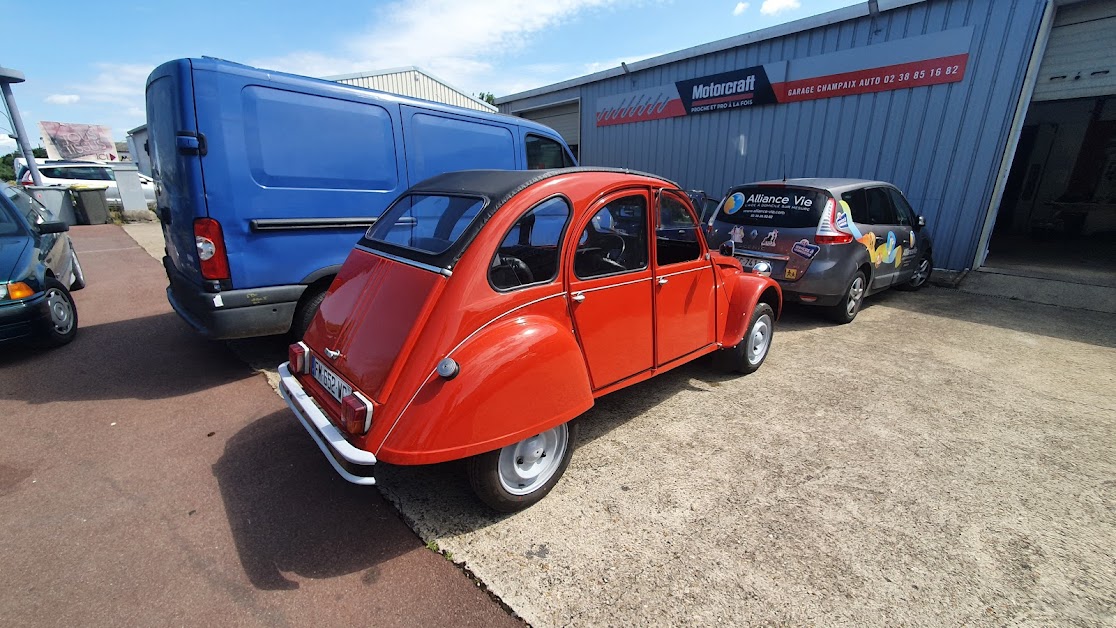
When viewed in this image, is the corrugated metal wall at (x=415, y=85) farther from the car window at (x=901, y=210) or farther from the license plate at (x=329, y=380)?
the license plate at (x=329, y=380)

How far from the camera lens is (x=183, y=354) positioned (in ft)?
14.5

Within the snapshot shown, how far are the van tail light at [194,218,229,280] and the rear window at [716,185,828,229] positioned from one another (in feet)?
17.3

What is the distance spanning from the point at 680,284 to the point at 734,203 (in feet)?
10.6

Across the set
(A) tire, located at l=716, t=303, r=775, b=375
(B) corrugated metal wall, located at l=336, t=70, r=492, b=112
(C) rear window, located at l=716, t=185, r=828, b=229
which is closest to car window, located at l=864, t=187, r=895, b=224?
(C) rear window, located at l=716, t=185, r=828, b=229

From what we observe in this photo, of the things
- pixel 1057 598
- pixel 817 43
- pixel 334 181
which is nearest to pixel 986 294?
pixel 817 43

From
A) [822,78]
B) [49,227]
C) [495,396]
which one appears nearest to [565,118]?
[822,78]

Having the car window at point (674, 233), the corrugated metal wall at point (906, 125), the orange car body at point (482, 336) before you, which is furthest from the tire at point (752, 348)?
the corrugated metal wall at point (906, 125)

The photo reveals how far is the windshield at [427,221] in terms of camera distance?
2.51 m

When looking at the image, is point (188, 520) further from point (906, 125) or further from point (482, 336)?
point (906, 125)

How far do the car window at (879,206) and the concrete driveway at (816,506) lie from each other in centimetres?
238

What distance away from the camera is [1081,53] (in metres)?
6.84

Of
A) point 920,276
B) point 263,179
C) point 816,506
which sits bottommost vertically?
point 816,506

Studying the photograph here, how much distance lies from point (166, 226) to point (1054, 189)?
19.1m

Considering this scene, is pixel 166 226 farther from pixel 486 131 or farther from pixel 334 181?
pixel 486 131
